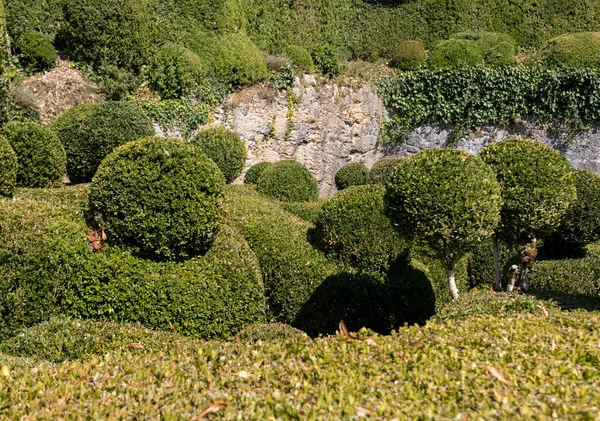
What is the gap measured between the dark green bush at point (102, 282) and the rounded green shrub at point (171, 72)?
34.7 feet

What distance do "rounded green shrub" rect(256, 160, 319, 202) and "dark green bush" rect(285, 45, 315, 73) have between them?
7.22m

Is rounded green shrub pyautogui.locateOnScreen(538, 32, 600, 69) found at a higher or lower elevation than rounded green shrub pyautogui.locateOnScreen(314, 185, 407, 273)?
higher

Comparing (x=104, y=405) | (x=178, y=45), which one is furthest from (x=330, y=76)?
(x=104, y=405)

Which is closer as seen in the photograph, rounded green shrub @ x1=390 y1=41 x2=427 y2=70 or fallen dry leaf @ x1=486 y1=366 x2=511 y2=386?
fallen dry leaf @ x1=486 y1=366 x2=511 y2=386

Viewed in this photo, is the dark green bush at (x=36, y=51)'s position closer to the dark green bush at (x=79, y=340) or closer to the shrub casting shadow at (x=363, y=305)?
the shrub casting shadow at (x=363, y=305)

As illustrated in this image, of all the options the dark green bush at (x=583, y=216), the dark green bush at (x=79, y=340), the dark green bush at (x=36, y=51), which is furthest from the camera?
the dark green bush at (x=36, y=51)

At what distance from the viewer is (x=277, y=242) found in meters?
7.99

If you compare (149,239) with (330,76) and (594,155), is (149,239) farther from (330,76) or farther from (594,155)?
(594,155)

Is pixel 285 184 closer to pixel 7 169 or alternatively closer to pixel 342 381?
pixel 7 169

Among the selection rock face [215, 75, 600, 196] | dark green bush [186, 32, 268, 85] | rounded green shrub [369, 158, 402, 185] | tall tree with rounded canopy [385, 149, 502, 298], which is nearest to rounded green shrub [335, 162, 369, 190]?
rounded green shrub [369, 158, 402, 185]

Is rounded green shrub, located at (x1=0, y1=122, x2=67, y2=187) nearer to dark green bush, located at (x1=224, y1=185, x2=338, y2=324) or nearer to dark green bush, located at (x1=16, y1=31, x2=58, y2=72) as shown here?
dark green bush, located at (x1=224, y1=185, x2=338, y2=324)

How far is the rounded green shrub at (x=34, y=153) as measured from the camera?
27.9 ft

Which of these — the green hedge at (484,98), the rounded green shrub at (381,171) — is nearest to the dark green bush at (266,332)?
the rounded green shrub at (381,171)

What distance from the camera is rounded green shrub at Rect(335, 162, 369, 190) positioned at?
17.3m
